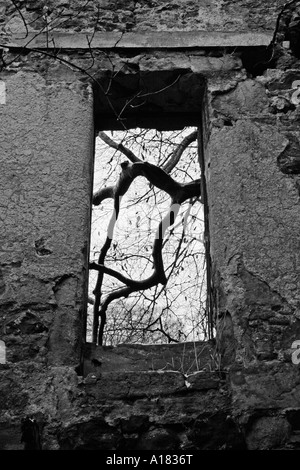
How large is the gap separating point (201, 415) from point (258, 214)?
117cm

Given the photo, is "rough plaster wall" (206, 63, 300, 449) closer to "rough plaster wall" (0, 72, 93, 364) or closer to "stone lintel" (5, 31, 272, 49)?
"stone lintel" (5, 31, 272, 49)

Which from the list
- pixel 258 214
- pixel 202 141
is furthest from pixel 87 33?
pixel 258 214

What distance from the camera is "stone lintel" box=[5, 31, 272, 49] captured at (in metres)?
4.08

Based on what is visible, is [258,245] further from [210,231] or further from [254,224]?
[210,231]

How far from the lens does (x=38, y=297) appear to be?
3279 mm

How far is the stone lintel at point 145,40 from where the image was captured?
408 centimetres

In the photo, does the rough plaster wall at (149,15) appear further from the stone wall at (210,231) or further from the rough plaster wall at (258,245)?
the rough plaster wall at (258,245)

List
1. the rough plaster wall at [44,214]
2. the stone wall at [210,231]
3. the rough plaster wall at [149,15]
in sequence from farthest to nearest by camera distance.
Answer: the rough plaster wall at [149,15], the rough plaster wall at [44,214], the stone wall at [210,231]

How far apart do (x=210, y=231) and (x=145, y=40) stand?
55.5 inches

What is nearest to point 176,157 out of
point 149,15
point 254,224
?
point 149,15

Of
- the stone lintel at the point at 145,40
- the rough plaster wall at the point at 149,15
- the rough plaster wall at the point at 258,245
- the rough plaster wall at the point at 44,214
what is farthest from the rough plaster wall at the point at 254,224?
the rough plaster wall at the point at 44,214

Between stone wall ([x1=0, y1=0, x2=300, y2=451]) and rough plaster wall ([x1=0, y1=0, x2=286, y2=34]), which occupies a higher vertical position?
rough plaster wall ([x1=0, y1=0, x2=286, y2=34])

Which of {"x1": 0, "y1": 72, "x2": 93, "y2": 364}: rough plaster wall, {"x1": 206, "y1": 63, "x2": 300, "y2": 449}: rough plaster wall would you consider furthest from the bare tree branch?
{"x1": 0, "y1": 72, "x2": 93, "y2": 364}: rough plaster wall
